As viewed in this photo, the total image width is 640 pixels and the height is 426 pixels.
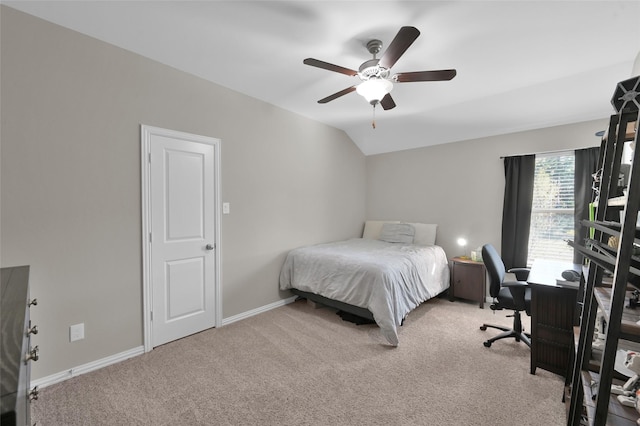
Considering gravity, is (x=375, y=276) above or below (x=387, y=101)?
below

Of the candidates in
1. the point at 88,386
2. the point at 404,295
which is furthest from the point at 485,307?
the point at 88,386

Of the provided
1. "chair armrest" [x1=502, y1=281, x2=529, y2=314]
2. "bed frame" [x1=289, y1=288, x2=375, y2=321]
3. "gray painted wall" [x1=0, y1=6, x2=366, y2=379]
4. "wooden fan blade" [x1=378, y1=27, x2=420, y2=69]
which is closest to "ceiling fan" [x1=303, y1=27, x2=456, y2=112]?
"wooden fan blade" [x1=378, y1=27, x2=420, y2=69]

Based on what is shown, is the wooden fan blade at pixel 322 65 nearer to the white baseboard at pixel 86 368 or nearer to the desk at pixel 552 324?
the desk at pixel 552 324

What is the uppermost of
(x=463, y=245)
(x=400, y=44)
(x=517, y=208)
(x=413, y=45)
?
(x=413, y=45)

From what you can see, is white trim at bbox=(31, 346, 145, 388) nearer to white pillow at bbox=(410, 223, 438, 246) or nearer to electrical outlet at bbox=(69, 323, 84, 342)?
electrical outlet at bbox=(69, 323, 84, 342)

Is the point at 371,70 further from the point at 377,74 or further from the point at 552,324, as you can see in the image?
the point at 552,324

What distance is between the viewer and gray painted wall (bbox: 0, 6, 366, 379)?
1964 millimetres

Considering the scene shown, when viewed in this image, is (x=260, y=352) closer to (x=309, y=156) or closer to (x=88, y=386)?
(x=88, y=386)

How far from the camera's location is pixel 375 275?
111 inches

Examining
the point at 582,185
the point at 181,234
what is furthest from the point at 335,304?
the point at 582,185

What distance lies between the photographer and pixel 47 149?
2.06 m

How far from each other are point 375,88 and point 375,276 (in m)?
1.73

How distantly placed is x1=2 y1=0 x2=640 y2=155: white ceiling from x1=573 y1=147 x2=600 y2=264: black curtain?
0.43 meters

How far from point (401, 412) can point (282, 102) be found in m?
3.32
